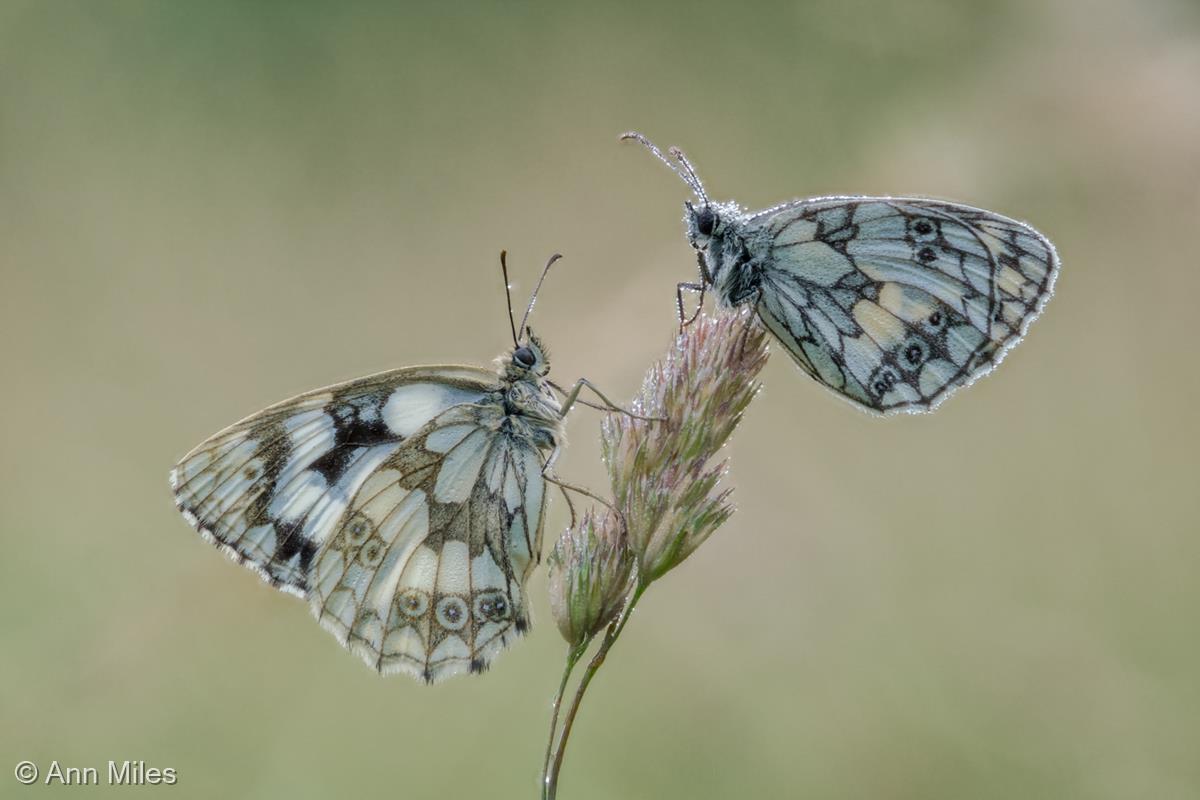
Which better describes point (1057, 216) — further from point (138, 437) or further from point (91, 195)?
point (91, 195)

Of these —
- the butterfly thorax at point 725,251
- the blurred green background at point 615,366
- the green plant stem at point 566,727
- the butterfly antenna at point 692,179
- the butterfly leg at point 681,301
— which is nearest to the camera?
the green plant stem at point 566,727

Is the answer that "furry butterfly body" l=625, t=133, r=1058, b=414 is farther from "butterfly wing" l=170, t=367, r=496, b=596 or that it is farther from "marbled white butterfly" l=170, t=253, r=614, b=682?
"butterfly wing" l=170, t=367, r=496, b=596

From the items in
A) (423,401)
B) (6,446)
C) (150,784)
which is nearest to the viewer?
(423,401)

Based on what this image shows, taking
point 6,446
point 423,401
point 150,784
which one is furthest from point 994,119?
point 6,446

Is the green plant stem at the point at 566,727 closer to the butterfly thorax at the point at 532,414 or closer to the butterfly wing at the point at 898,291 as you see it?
the butterfly thorax at the point at 532,414

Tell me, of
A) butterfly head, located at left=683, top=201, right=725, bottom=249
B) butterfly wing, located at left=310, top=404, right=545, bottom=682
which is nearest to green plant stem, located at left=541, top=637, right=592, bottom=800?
butterfly wing, located at left=310, top=404, right=545, bottom=682

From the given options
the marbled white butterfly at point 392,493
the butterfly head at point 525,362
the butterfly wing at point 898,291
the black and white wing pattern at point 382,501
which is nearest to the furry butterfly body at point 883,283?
the butterfly wing at point 898,291
